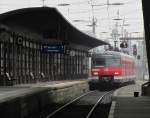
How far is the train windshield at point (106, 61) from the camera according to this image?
43.4m

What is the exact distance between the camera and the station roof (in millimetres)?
31203

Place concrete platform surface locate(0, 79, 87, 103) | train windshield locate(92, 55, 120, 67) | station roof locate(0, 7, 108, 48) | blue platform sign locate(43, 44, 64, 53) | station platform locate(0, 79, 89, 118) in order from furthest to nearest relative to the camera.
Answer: train windshield locate(92, 55, 120, 67) < blue platform sign locate(43, 44, 64, 53) < station roof locate(0, 7, 108, 48) < concrete platform surface locate(0, 79, 87, 103) < station platform locate(0, 79, 89, 118)

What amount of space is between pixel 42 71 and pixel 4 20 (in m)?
14.8

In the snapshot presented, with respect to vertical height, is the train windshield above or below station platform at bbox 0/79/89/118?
above

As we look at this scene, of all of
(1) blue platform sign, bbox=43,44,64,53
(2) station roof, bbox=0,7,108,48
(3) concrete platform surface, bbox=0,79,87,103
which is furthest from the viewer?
(1) blue platform sign, bbox=43,44,64,53

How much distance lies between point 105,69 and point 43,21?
9.13 m

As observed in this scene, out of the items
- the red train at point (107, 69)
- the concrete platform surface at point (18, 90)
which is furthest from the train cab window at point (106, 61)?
the concrete platform surface at point (18, 90)

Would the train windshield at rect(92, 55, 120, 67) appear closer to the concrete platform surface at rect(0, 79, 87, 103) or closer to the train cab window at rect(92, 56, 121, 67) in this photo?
the train cab window at rect(92, 56, 121, 67)

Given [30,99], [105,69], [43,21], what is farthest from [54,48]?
[30,99]

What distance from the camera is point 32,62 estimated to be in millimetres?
42438

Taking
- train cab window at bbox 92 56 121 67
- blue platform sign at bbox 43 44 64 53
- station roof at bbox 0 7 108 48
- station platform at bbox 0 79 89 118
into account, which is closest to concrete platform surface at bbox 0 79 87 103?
station platform at bbox 0 79 89 118

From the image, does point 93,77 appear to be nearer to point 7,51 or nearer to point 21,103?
point 7,51

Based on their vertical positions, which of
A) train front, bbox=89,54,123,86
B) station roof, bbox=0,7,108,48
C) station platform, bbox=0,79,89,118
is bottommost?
station platform, bbox=0,79,89,118

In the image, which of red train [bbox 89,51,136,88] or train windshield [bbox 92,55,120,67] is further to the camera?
train windshield [bbox 92,55,120,67]
